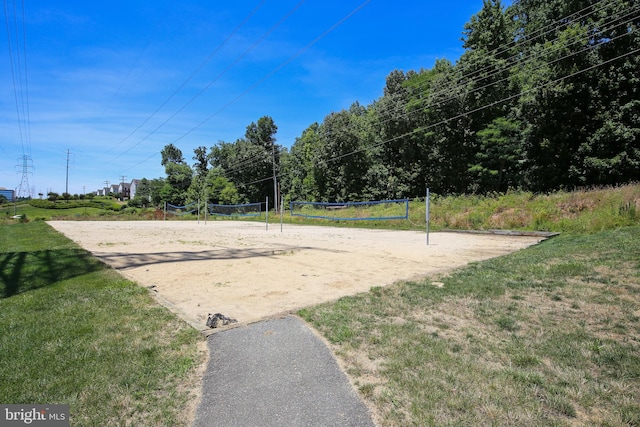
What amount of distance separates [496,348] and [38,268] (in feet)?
26.3

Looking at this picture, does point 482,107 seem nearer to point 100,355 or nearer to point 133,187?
point 100,355

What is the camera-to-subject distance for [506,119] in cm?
2945

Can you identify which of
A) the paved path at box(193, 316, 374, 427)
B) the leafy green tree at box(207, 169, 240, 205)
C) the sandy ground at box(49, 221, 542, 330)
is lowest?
the sandy ground at box(49, 221, 542, 330)

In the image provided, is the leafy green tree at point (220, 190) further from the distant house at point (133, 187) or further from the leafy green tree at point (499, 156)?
the distant house at point (133, 187)

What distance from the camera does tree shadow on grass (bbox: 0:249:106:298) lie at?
5.19 m

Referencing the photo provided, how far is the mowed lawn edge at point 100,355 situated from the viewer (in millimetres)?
2076

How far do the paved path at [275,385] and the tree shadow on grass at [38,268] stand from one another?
4.10 meters

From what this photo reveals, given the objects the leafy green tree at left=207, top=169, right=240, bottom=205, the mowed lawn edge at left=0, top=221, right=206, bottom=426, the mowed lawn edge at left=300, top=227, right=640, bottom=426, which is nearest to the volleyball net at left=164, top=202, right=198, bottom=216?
the leafy green tree at left=207, top=169, right=240, bottom=205

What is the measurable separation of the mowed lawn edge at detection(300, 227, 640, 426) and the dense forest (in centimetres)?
2097

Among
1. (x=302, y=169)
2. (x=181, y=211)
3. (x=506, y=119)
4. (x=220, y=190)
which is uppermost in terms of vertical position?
(x=506, y=119)

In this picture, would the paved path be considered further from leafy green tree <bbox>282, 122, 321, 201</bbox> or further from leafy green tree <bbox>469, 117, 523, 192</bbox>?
leafy green tree <bbox>282, 122, 321, 201</bbox>

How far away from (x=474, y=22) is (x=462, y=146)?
12435 millimetres

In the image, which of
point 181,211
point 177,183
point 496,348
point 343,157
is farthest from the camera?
point 177,183

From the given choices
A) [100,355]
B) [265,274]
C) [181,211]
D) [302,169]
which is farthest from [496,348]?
[181,211]
